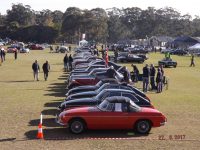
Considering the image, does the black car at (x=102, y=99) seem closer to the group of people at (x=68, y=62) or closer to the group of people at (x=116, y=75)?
the group of people at (x=116, y=75)

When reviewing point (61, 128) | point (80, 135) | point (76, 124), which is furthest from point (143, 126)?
point (61, 128)

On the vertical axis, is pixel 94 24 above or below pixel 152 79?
above

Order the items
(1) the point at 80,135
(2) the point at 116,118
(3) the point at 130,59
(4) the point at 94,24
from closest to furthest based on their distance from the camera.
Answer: (1) the point at 80,135
(2) the point at 116,118
(3) the point at 130,59
(4) the point at 94,24

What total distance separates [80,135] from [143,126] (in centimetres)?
218

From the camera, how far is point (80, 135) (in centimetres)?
1483

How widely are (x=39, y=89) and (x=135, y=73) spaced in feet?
23.5

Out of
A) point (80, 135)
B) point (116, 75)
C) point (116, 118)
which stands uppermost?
point (116, 75)

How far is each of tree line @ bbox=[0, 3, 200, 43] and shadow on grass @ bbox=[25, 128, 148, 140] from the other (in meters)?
110

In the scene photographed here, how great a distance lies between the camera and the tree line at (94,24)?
417 ft

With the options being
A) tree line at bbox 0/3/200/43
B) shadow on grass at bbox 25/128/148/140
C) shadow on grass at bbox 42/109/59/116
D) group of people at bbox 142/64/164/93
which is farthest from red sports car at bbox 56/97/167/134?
tree line at bbox 0/3/200/43

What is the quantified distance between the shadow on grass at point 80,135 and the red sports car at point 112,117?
9.8 inches

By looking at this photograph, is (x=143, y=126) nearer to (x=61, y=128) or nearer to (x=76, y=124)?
(x=76, y=124)

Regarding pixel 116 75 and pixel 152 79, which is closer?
pixel 116 75

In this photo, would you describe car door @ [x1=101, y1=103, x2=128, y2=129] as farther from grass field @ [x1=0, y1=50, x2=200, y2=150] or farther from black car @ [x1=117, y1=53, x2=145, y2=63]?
black car @ [x1=117, y1=53, x2=145, y2=63]
